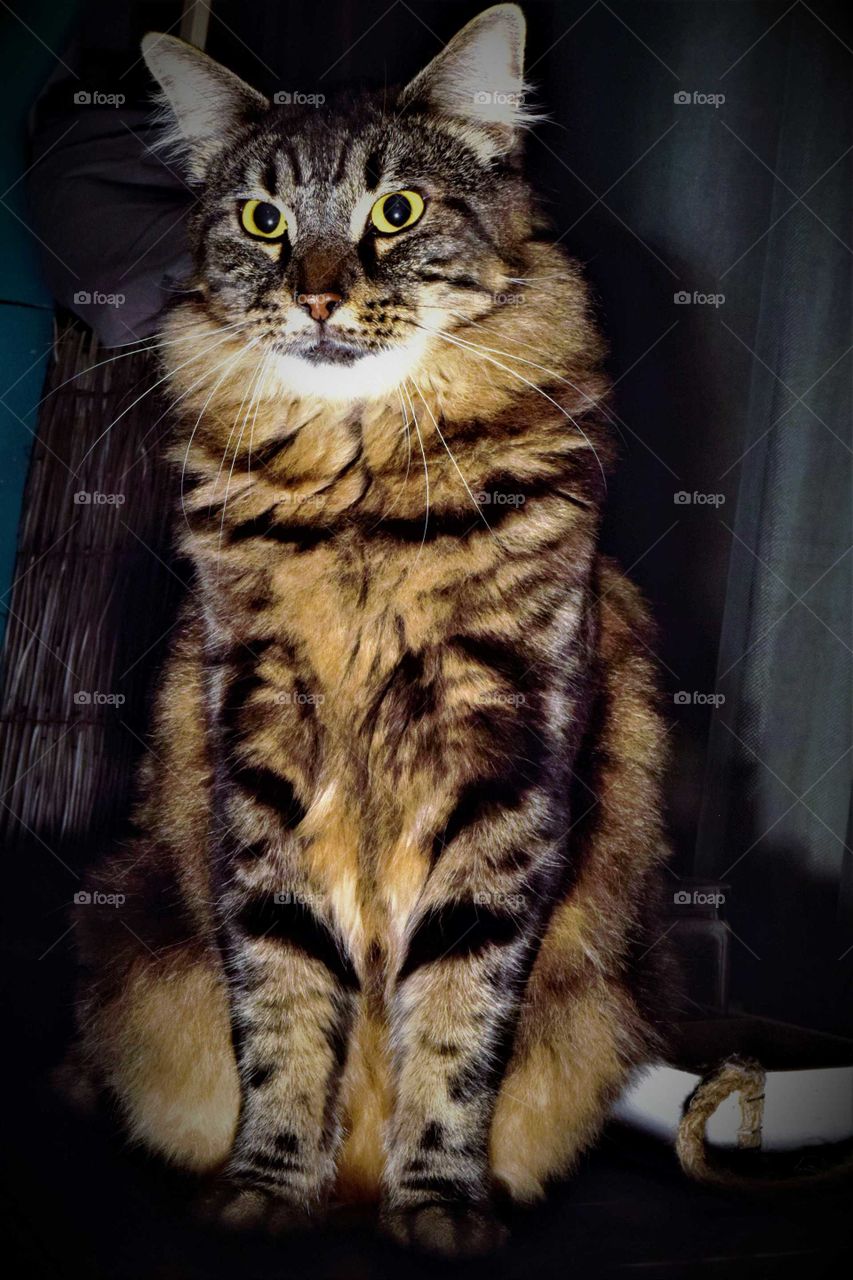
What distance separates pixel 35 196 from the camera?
1560 millimetres

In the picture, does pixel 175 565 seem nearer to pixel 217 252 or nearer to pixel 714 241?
pixel 217 252

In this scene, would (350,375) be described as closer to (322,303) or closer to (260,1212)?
(322,303)

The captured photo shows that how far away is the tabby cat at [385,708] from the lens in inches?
51.8

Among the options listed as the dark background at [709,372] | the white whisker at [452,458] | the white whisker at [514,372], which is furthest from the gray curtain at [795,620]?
the white whisker at [452,458]

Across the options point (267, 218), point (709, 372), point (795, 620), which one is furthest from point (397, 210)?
point (795, 620)

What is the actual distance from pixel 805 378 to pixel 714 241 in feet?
0.83

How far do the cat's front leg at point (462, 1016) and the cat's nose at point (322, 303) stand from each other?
0.64 metres

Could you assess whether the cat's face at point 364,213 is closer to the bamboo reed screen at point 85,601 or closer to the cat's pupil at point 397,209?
the cat's pupil at point 397,209

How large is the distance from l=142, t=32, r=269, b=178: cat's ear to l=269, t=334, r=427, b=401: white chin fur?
13.2 inches

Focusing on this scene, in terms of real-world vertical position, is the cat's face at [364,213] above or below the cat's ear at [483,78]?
below

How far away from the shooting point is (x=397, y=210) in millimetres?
1399

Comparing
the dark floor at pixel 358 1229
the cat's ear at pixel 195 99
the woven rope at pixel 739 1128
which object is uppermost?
the cat's ear at pixel 195 99

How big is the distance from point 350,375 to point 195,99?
0.48m

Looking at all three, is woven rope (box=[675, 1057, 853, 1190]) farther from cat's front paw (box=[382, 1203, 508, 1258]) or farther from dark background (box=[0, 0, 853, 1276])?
cat's front paw (box=[382, 1203, 508, 1258])
